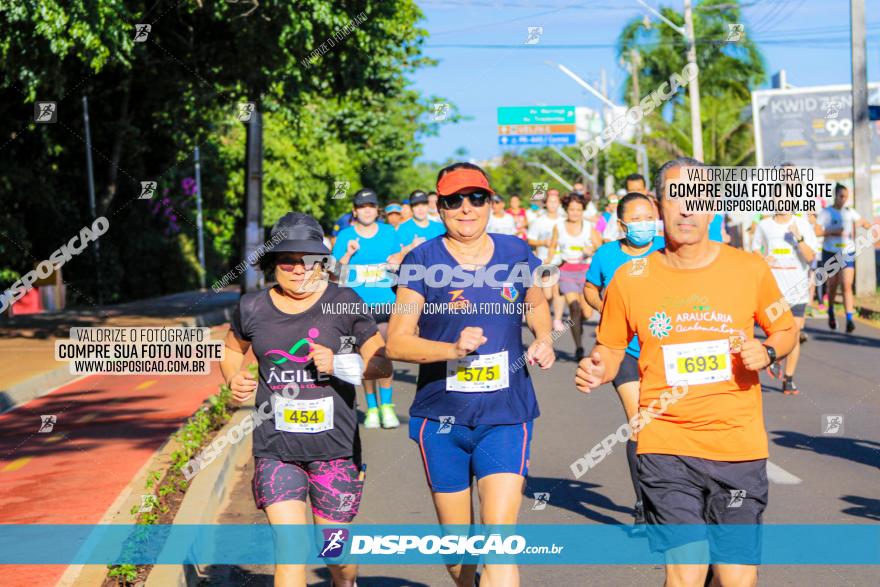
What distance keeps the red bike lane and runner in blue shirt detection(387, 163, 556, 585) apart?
240 cm

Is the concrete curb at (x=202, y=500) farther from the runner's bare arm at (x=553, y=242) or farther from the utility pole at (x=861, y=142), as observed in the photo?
the utility pole at (x=861, y=142)

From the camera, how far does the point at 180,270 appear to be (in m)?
39.4

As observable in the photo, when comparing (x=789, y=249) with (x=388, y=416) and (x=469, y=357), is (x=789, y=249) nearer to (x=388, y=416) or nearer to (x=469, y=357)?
(x=388, y=416)

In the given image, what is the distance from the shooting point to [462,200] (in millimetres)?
5227

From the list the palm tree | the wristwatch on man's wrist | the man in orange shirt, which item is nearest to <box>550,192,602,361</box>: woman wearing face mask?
the man in orange shirt

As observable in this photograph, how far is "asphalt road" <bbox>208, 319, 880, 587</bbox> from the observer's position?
21.5ft

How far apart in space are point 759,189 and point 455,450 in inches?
446

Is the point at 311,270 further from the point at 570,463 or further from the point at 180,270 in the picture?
the point at 180,270

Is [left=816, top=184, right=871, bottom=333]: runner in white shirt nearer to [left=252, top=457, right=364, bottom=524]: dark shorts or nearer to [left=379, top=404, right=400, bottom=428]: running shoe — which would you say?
[left=379, top=404, right=400, bottom=428]: running shoe

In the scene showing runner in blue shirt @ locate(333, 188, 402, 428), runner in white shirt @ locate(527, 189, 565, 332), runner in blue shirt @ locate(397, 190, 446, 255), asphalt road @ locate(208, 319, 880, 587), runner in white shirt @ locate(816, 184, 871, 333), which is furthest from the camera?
runner in white shirt @ locate(816, 184, 871, 333)

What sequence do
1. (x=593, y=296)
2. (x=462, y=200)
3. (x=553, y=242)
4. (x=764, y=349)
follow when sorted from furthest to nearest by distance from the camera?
(x=553, y=242) < (x=593, y=296) < (x=462, y=200) < (x=764, y=349)

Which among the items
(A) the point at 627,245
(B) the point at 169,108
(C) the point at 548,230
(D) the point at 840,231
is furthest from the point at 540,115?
(A) the point at 627,245

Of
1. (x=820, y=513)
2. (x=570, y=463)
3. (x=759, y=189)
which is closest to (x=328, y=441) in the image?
(x=820, y=513)

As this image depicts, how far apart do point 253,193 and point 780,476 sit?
14.7 metres
